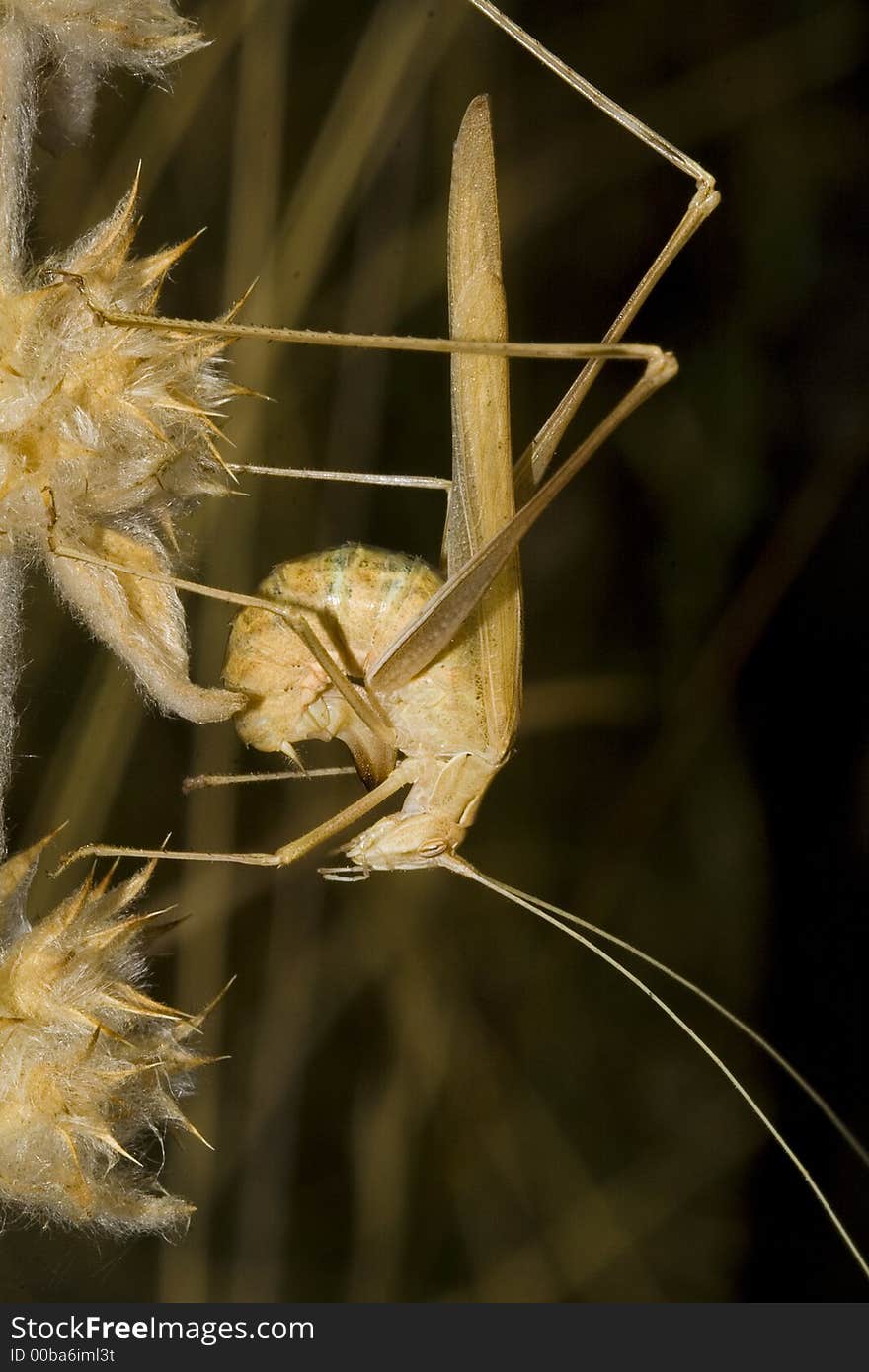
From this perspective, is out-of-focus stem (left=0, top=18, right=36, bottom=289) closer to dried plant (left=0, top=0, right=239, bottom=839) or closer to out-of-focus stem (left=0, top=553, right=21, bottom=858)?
dried plant (left=0, top=0, right=239, bottom=839)

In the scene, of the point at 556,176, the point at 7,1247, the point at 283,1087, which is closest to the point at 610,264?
the point at 556,176

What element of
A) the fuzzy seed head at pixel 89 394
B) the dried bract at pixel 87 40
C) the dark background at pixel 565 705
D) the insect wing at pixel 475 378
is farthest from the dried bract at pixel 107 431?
the dark background at pixel 565 705

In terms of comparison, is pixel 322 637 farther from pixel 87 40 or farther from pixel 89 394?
pixel 87 40

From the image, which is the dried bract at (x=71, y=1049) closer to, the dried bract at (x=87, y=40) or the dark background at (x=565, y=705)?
the dried bract at (x=87, y=40)

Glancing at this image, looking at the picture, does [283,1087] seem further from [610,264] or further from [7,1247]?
[610,264]

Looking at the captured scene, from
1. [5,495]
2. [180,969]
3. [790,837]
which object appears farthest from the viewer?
[790,837]

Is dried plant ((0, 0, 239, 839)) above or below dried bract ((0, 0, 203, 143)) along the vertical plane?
below

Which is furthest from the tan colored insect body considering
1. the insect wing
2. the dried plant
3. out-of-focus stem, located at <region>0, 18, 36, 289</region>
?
out-of-focus stem, located at <region>0, 18, 36, 289</region>
